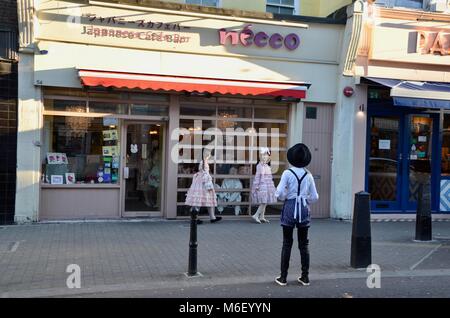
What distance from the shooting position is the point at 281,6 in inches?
529

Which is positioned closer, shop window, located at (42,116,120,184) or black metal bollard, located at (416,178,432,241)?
black metal bollard, located at (416,178,432,241)

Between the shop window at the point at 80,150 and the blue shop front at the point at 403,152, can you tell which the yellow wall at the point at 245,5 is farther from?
the shop window at the point at 80,150

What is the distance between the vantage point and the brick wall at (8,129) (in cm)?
1088

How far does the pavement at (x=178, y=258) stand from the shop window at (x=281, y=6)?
5537 mm

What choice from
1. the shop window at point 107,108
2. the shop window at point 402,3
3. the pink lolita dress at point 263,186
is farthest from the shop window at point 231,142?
the shop window at point 402,3

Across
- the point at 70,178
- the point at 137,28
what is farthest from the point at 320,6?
the point at 70,178

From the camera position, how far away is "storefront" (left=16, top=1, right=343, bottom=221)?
435 inches

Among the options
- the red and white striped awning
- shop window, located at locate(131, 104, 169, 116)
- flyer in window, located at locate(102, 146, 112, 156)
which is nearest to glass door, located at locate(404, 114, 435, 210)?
the red and white striped awning

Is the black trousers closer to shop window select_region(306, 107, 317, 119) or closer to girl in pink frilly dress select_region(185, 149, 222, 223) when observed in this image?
girl in pink frilly dress select_region(185, 149, 222, 223)

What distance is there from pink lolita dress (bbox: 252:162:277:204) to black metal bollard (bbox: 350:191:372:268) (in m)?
4.04
